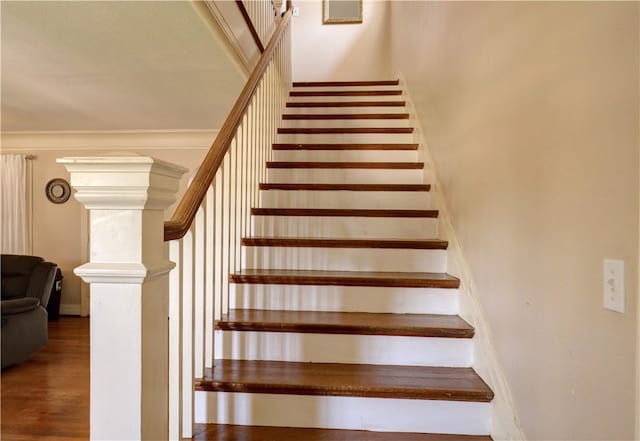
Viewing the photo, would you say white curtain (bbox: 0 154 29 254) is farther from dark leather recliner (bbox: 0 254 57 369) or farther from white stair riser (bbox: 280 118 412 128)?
white stair riser (bbox: 280 118 412 128)

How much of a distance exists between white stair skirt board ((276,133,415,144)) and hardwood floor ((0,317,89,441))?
219 cm

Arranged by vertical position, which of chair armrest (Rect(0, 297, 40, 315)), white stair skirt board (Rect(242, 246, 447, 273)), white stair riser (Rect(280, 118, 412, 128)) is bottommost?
chair armrest (Rect(0, 297, 40, 315))

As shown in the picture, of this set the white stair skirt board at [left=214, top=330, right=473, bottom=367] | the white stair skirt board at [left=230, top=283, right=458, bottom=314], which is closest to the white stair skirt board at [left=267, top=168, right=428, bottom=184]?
A: the white stair skirt board at [left=230, top=283, right=458, bottom=314]

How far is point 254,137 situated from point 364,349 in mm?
→ 1292

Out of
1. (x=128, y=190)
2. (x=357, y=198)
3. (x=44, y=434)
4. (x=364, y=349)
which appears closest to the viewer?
(x=128, y=190)

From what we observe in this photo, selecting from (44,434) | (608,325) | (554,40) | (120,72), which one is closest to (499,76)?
(554,40)

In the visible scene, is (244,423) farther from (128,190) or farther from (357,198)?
(357,198)

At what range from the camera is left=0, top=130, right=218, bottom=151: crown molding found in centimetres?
415

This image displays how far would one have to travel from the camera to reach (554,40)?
964mm

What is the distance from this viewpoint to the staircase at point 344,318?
130 cm

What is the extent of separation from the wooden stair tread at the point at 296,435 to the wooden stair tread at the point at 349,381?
5.3 inches

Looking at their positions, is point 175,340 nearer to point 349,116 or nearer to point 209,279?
point 209,279

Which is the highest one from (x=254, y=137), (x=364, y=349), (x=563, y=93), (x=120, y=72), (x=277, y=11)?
(x=277, y=11)

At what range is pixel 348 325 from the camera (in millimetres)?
1476
